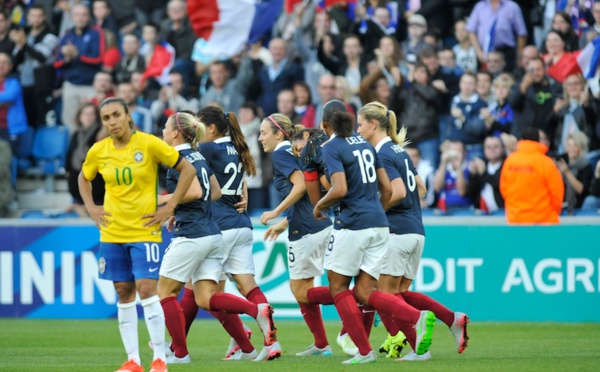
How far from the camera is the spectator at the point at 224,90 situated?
62.8 feet

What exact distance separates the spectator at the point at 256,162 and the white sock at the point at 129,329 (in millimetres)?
9049

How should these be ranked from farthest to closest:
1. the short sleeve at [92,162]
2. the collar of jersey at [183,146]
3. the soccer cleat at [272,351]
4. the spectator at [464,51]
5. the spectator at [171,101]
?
the spectator at [171,101], the spectator at [464,51], the soccer cleat at [272,351], the collar of jersey at [183,146], the short sleeve at [92,162]

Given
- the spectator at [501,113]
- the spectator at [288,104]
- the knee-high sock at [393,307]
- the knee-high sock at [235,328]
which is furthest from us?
the spectator at [288,104]

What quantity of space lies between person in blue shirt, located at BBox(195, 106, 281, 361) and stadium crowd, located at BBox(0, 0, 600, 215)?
6.16m

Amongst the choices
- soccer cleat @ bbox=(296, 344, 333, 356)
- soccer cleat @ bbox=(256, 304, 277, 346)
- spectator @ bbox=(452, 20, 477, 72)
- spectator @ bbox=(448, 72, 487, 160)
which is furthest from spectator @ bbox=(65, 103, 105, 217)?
soccer cleat @ bbox=(256, 304, 277, 346)

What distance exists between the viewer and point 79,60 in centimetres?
2039

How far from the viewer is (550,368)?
31.7 ft

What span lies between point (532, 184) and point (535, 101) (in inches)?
94.4

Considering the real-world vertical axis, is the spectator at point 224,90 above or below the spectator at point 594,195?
above

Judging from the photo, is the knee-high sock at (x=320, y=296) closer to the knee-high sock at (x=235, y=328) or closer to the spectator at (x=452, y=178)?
the knee-high sock at (x=235, y=328)

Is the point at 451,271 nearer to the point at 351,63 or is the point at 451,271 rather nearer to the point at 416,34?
the point at 351,63

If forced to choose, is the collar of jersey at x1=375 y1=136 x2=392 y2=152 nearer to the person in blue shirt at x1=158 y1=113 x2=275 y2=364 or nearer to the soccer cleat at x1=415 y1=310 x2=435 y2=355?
the person in blue shirt at x1=158 y1=113 x2=275 y2=364

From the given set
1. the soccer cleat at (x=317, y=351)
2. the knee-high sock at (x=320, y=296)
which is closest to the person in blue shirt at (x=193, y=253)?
the knee-high sock at (x=320, y=296)

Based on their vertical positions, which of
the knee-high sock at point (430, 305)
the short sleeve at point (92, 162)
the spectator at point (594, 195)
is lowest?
the knee-high sock at point (430, 305)
